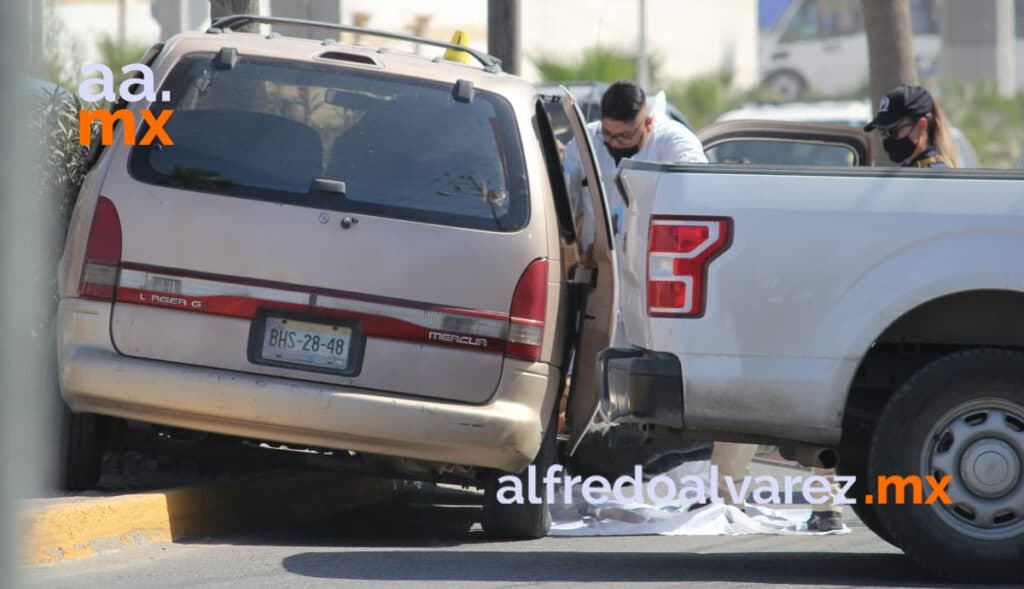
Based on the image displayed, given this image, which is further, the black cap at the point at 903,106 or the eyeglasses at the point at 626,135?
the eyeglasses at the point at 626,135

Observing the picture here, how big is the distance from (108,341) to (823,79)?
111ft

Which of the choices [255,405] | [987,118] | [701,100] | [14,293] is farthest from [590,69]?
[14,293]

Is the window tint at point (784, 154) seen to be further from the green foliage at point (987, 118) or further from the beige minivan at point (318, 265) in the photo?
the green foliage at point (987, 118)

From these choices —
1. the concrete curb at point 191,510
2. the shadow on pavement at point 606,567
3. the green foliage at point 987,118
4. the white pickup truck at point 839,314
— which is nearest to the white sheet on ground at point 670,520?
the shadow on pavement at point 606,567

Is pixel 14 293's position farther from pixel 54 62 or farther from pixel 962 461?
pixel 54 62

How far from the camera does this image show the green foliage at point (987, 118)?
2821cm

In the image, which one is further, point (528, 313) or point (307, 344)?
point (528, 313)

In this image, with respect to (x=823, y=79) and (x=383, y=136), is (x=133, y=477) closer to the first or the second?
(x=383, y=136)

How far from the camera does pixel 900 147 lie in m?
7.14

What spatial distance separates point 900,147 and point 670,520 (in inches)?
75.7

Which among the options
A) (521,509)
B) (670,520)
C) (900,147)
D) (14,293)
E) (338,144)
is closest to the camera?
(14,293)

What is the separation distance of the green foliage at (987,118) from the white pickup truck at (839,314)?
2332cm

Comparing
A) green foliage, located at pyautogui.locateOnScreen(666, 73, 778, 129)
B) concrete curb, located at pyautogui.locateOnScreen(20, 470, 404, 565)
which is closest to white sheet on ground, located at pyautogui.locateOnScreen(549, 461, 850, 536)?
concrete curb, located at pyautogui.locateOnScreen(20, 470, 404, 565)

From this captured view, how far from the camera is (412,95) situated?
6.27 m
